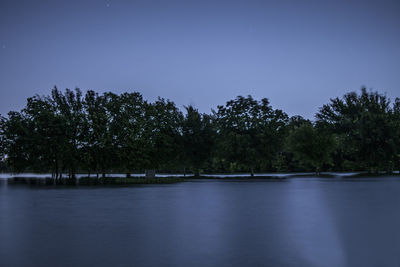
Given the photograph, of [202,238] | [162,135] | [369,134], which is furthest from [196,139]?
[202,238]

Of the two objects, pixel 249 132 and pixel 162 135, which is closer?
pixel 162 135

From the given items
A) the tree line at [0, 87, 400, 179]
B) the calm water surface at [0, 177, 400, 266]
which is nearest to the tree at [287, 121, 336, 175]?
the tree line at [0, 87, 400, 179]

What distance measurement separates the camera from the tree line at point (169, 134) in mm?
35094

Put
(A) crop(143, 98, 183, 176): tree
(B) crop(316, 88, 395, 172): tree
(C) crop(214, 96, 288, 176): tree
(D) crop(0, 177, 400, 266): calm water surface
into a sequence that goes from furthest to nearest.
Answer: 1. (B) crop(316, 88, 395, 172): tree
2. (C) crop(214, 96, 288, 176): tree
3. (A) crop(143, 98, 183, 176): tree
4. (D) crop(0, 177, 400, 266): calm water surface

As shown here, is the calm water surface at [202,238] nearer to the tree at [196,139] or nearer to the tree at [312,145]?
the tree at [196,139]

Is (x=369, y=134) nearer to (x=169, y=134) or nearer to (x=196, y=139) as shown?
(x=196, y=139)

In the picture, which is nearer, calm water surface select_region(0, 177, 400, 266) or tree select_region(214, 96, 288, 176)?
calm water surface select_region(0, 177, 400, 266)

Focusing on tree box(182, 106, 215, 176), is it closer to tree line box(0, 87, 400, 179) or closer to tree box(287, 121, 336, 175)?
tree line box(0, 87, 400, 179)

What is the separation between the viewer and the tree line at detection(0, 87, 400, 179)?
115 ft

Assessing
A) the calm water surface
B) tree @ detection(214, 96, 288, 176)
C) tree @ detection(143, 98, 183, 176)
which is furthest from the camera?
tree @ detection(214, 96, 288, 176)

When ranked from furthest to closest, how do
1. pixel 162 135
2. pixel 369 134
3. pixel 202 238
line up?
pixel 369 134 → pixel 162 135 → pixel 202 238

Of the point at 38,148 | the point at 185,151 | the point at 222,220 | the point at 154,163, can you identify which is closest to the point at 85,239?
the point at 222,220

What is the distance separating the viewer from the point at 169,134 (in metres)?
48.2

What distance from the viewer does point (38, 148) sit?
33.4m
